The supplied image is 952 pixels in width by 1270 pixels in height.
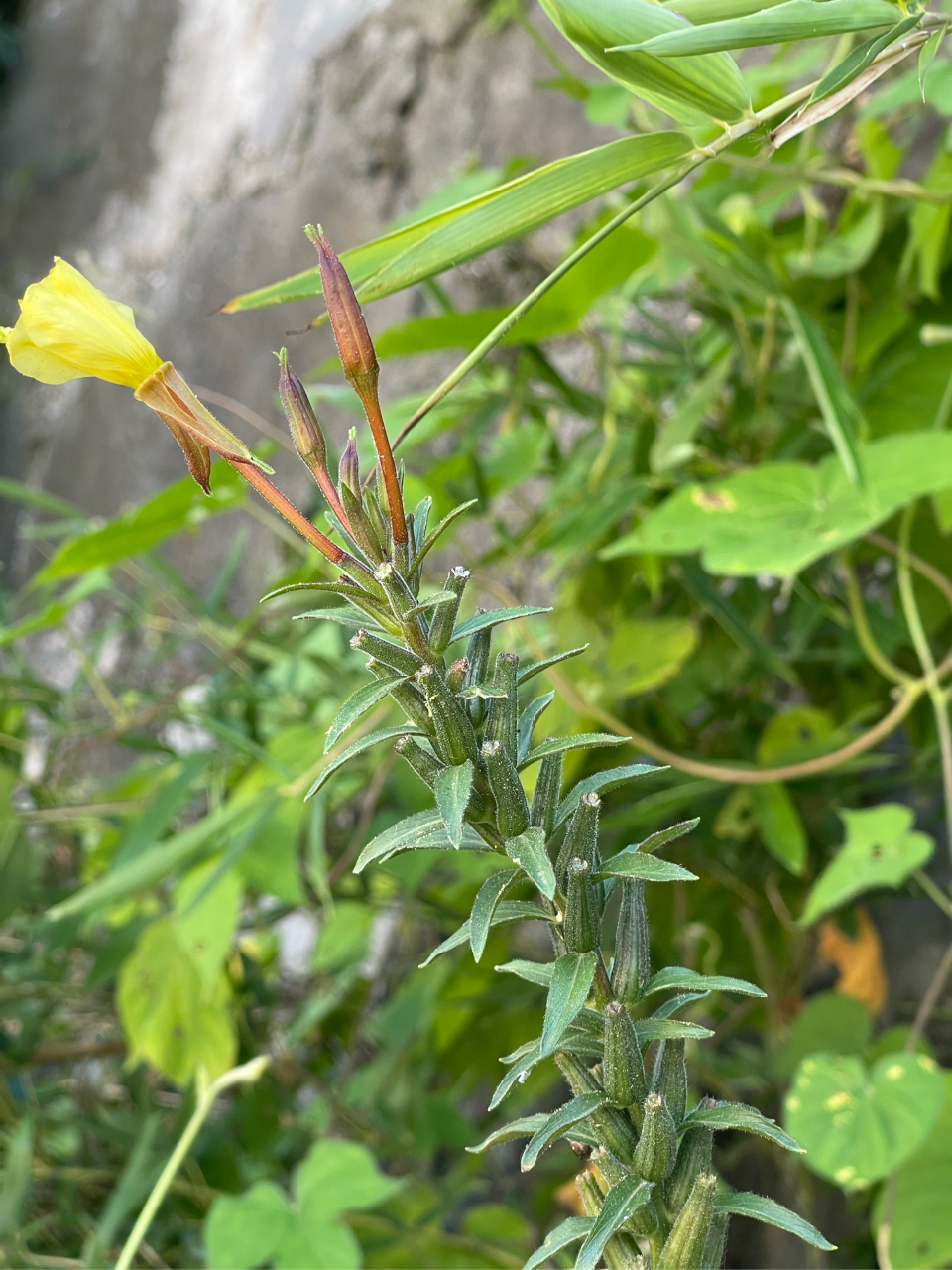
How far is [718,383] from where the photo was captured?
0.55m

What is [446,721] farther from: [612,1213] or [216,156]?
[216,156]

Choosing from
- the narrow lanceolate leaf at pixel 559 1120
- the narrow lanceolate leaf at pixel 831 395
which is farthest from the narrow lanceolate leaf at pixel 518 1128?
the narrow lanceolate leaf at pixel 831 395

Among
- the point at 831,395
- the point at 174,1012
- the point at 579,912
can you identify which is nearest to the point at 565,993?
the point at 579,912

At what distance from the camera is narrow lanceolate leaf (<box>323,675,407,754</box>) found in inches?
5.4

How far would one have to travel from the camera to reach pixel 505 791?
14cm

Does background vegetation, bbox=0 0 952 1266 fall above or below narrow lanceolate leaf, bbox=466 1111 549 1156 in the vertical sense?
below

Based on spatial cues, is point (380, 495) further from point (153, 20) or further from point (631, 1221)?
point (153, 20)

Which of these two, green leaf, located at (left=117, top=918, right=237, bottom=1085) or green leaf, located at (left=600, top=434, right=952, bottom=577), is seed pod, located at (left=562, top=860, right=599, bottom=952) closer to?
green leaf, located at (left=600, top=434, right=952, bottom=577)

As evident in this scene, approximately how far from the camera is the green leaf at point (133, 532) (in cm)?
54

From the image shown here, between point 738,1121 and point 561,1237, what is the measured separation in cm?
3

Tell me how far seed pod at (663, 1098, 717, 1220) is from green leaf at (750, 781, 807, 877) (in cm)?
38

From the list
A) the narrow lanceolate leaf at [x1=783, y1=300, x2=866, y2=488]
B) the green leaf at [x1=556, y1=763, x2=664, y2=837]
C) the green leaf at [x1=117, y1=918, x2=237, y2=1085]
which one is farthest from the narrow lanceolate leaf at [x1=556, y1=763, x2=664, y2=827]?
the green leaf at [x1=117, y1=918, x2=237, y2=1085]

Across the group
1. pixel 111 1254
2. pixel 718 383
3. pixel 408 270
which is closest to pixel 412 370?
pixel 718 383

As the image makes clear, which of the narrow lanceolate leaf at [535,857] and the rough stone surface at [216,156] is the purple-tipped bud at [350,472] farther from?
the rough stone surface at [216,156]
